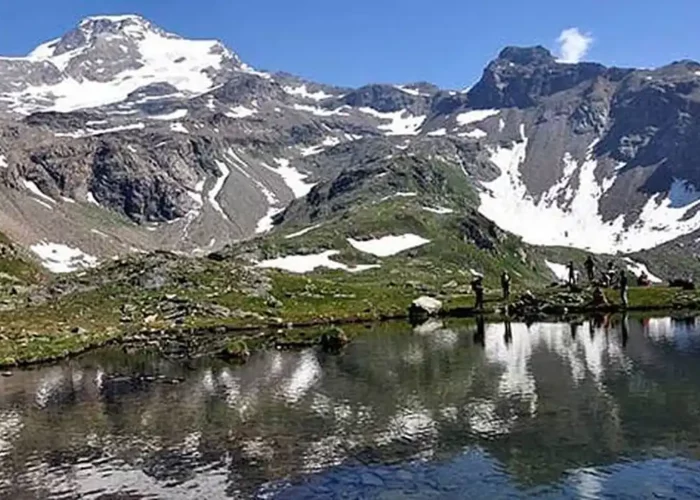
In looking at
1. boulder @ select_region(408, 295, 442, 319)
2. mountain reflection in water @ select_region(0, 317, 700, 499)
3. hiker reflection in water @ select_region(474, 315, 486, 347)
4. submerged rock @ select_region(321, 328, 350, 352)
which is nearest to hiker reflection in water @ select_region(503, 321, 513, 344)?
hiker reflection in water @ select_region(474, 315, 486, 347)

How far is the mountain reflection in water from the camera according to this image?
4859 cm

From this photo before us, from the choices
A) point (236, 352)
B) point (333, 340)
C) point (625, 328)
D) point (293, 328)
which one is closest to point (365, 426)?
point (236, 352)

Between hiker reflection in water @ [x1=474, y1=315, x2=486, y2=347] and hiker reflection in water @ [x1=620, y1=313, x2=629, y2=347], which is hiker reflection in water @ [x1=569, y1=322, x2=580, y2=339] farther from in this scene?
hiker reflection in water @ [x1=474, y1=315, x2=486, y2=347]

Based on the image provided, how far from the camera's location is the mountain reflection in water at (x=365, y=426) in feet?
159

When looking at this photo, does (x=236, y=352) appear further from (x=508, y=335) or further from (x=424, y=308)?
(x=424, y=308)

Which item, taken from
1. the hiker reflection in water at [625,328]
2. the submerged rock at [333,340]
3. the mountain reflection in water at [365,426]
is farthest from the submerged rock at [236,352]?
the hiker reflection in water at [625,328]

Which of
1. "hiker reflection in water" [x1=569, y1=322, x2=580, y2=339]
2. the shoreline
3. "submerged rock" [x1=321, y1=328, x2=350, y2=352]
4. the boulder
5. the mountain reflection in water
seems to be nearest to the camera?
the mountain reflection in water

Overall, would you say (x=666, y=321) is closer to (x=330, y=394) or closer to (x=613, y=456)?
(x=330, y=394)

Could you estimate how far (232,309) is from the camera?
162750 mm

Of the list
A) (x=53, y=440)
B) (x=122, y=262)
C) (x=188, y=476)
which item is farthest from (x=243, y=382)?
(x=122, y=262)

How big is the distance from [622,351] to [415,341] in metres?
30.0

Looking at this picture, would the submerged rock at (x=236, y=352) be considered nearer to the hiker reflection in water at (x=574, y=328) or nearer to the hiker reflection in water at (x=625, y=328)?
the hiker reflection in water at (x=574, y=328)

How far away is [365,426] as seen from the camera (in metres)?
62.8

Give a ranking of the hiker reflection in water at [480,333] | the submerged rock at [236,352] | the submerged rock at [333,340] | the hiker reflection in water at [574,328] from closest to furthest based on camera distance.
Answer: the submerged rock at [236,352], the submerged rock at [333,340], the hiker reflection in water at [480,333], the hiker reflection in water at [574,328]
